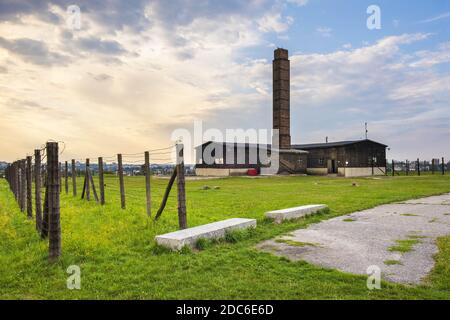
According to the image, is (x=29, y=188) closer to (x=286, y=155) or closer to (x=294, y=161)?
(x=286, y=155)

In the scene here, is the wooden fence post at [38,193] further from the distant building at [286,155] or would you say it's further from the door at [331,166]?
the door at [331,166]

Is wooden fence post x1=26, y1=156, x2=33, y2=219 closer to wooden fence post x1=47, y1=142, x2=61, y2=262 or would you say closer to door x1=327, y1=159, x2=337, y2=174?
wooden fence post x1=47, y1=142, x2=61, y2=262

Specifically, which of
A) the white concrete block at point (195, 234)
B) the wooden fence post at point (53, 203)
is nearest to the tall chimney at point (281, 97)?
the white concrete block at point (195, 234)

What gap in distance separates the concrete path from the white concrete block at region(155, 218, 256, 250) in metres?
0.94

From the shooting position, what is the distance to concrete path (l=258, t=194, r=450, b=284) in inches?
245

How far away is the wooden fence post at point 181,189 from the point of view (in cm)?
898

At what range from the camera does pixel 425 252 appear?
7207 mm

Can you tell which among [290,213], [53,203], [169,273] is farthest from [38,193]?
[290,213]

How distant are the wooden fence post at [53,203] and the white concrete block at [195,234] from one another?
198cm

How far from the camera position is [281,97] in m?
52.9

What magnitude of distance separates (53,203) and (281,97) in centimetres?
4856

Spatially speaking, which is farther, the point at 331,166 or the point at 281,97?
the point at 281,97
